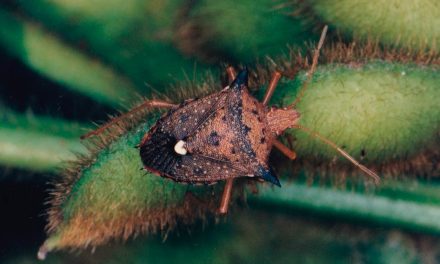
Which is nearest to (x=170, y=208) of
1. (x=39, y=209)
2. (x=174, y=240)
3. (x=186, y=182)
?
(x=186, y=182)

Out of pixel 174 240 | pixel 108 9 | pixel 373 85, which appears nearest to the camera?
pixel 373 85

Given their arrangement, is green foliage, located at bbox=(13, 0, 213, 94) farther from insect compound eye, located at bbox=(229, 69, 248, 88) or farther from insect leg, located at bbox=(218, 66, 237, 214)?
insect leg, located at bbox=(218, 66, 237, 214)

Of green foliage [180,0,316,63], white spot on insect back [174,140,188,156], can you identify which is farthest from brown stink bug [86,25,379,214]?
green foliage [180,0,316,63]

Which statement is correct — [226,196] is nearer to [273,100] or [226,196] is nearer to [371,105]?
[273,100]

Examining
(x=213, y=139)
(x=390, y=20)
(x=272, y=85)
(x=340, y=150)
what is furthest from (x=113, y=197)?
(x=390, y=20)

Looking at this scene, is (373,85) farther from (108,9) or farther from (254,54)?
(108,9)

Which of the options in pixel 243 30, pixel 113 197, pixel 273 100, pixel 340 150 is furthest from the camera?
pixel 243 30

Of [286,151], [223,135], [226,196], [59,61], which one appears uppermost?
[59,61]

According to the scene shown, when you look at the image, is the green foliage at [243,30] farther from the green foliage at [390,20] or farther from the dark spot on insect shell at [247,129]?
the dark spot on insect shell at [247,129]
